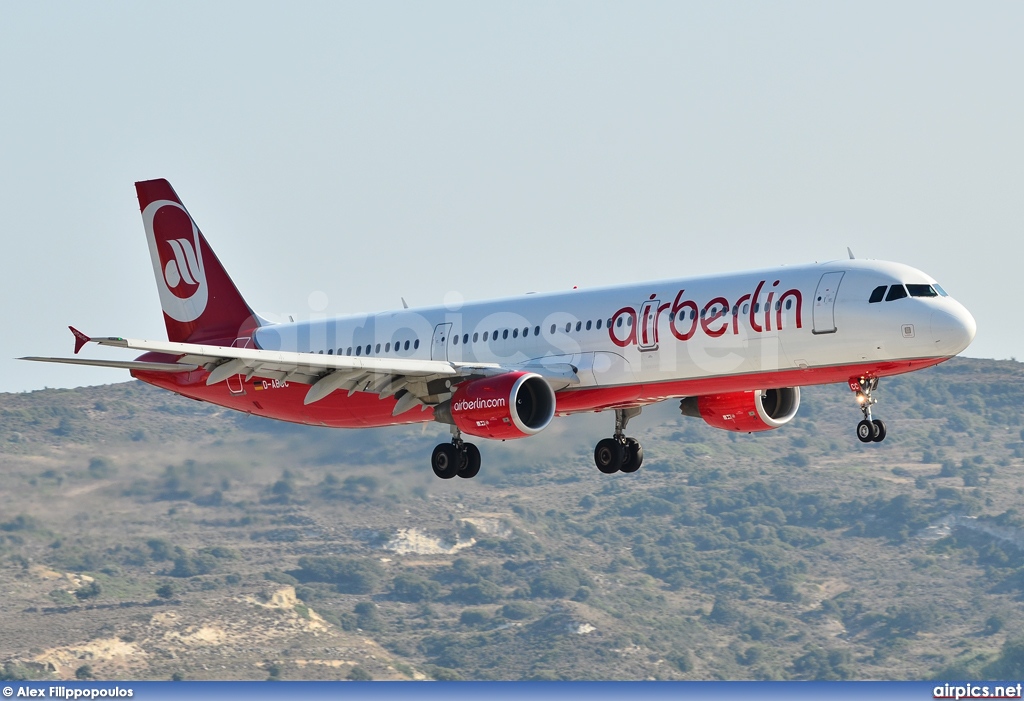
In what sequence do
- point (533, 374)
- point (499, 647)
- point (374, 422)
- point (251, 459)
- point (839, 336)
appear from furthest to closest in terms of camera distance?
point (499, 647) < point (251, 459) < point (374, 422) < point (533, 374) < point (839, 336)

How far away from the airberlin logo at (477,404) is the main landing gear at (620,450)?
725cm

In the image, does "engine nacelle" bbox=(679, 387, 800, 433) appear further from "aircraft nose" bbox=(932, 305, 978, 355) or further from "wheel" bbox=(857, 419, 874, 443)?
"aircraft nose" bbox=(932, 305, 978, 355)

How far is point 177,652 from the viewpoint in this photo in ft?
505

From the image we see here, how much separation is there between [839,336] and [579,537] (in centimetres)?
15060

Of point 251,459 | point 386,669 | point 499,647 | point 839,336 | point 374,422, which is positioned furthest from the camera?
point 499,647

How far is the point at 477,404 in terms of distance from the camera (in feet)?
167

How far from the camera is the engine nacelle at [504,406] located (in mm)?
50438

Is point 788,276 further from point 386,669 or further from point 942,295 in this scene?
point 386,669

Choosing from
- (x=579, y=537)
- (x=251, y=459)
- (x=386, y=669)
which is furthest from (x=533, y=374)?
(x=579, y=537)

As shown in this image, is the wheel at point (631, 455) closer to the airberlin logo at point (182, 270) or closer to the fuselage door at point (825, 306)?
the fuselage door at point (825, 306)

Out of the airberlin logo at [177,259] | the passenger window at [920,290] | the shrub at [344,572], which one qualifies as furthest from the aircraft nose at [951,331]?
the shrub at [344,572]

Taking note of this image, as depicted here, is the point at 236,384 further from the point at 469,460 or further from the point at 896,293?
the point at 896,293

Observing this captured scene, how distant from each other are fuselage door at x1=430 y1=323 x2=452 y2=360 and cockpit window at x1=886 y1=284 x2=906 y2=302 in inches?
626

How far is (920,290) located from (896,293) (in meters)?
0.71
